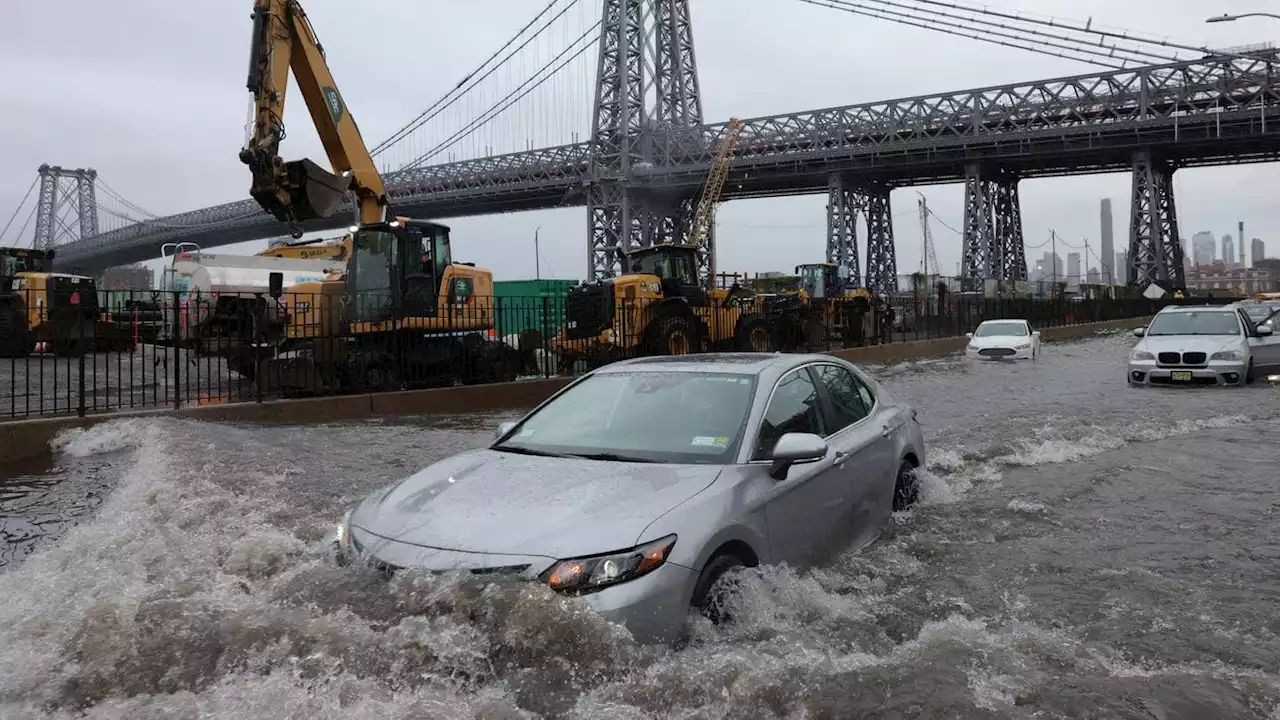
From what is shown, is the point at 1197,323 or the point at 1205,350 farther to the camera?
the point at 1197,323

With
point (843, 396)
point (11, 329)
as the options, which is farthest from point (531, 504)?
point (11, 329)

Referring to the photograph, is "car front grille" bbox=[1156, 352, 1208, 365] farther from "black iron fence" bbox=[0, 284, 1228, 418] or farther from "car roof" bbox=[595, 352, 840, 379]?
"car roof" bbox=[595, 352, 840, 379]

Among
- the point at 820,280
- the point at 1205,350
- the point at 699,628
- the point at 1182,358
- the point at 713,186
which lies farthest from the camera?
the point at 713,186

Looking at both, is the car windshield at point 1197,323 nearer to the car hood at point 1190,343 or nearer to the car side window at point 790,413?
the car hood at point 1190,343

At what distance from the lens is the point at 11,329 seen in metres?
21.0

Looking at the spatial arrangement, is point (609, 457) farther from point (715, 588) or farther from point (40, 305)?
point (40, 305)

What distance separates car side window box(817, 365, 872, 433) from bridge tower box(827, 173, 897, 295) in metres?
59.5

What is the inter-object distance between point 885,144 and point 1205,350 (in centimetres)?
5034

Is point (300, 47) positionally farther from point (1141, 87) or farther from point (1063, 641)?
point (1141, 87)

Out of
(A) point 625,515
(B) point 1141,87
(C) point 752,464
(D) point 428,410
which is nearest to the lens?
(A) point 625,515

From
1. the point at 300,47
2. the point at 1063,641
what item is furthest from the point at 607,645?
the point at 300,47

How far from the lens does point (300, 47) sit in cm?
1775

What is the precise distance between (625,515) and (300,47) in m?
17.0

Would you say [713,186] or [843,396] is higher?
[713,186]
